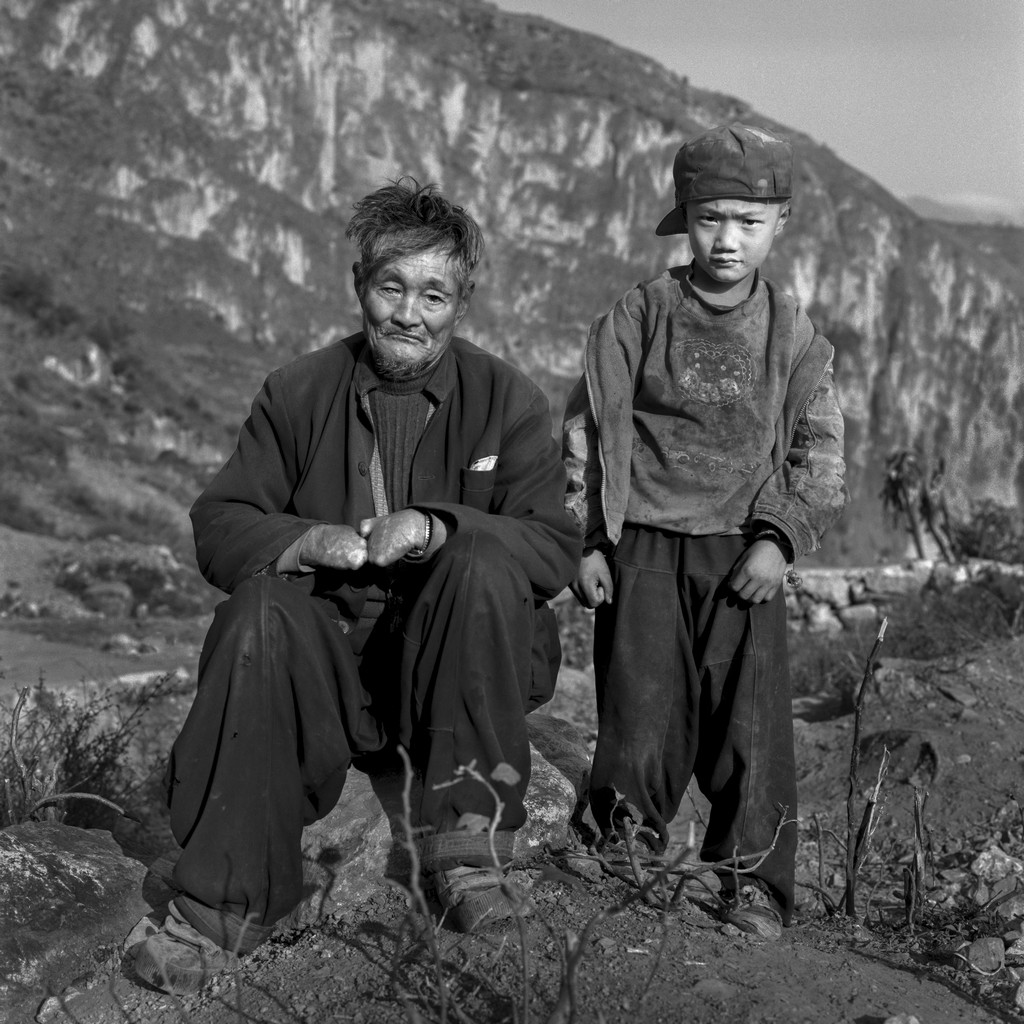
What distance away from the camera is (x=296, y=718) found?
7.92ft

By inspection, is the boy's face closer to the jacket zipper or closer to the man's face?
the jacket zipper

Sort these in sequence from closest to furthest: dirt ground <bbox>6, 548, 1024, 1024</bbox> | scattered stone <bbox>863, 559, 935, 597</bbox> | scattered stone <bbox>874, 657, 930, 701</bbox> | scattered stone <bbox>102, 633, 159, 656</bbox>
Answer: dirt ground <bbox>6, 548, 1024, 1024</bbox>, scattered stone <bbox>874, 657, 930, 701</bbox>, scattered stone <bbox>102, 633, 159, 656</bbox>, scattered stone <bbox>863, 559, 935, 597</bbox>

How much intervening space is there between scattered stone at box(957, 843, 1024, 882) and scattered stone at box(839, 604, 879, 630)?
494 cm

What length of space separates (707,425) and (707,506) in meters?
0.20

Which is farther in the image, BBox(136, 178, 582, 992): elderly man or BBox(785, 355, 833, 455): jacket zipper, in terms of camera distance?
BBox(785, 355, 833, 455): jacket zipper

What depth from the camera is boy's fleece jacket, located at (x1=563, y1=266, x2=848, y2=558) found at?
295 cm

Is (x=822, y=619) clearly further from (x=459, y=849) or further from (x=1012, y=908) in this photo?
(x=459, y=849)

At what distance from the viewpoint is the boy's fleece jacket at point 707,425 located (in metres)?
2.95

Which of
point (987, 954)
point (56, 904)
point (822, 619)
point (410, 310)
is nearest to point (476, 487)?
point (410, 310)

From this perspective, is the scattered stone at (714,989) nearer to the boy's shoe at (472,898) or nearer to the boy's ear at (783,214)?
the boy's shoe at (472,898)

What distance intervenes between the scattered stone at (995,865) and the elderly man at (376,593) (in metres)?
1.63

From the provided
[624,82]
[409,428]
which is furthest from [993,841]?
[624,82]

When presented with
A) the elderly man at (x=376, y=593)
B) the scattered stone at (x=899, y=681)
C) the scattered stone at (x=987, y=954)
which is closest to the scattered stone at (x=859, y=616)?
the scattered stone at (x=899, y=681)

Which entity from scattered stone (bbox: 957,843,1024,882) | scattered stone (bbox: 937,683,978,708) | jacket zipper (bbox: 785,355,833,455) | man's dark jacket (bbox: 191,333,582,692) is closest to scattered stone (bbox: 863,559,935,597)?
scattered stone (bbox: 937,683,978,708)
